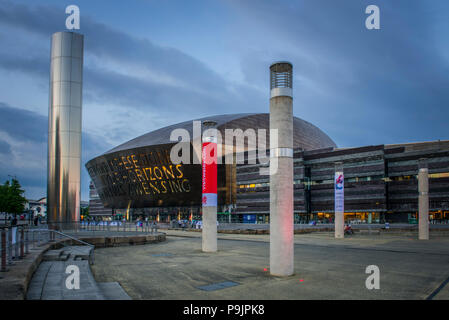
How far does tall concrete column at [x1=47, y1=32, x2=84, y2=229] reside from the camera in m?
21.0

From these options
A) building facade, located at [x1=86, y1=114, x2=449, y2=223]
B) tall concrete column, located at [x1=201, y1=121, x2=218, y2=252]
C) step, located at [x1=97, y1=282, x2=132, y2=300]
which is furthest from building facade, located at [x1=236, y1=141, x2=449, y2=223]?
step, located at [x1=97, y1=282, x2=132, y2=300]

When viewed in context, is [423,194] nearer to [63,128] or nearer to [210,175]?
[210,175]

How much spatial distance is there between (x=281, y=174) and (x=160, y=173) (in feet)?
260

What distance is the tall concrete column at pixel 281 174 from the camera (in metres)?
11.7

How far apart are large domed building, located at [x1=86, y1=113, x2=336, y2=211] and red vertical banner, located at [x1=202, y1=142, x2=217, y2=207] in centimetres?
6317

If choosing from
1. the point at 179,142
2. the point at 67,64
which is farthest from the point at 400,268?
the point at 179,142

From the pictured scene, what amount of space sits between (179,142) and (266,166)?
921 inches

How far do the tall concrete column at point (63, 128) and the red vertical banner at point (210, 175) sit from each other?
8.05 m

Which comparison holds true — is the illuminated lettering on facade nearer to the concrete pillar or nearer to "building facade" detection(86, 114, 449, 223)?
"building facade" detection(86, 114, 449, 223)

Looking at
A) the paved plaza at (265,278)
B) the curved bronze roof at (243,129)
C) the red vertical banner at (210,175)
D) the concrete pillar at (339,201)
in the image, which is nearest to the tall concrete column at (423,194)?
the concrete pillar at (339,201)

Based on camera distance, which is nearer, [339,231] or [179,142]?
[339,231]

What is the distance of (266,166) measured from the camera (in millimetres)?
89812
